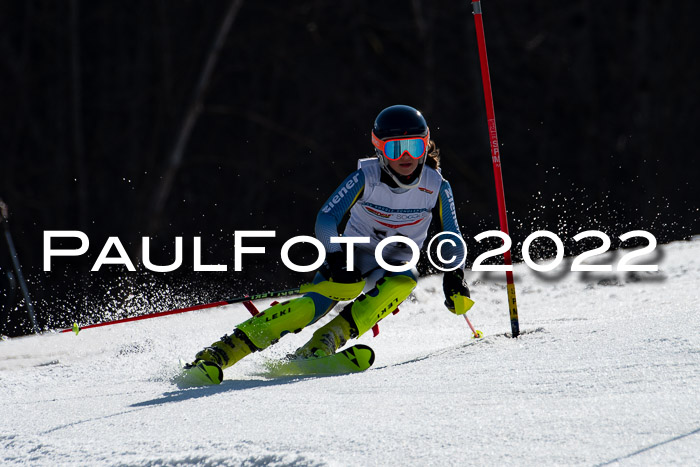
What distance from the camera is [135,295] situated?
6945mm

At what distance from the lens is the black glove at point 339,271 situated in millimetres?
3857

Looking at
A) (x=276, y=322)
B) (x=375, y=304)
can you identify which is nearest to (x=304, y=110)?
(x=375, y=304)

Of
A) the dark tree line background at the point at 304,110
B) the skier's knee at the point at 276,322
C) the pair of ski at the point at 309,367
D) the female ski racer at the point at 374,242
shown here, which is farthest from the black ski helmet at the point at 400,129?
the dark tree line background at the point at 304,110

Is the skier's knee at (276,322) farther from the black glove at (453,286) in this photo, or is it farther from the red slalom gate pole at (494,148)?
the red slalom gate pole at (494,148)

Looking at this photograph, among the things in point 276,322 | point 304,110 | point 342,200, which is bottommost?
point 276,322

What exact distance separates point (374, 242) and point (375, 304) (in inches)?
17.1

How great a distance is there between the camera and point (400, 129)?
3955mm

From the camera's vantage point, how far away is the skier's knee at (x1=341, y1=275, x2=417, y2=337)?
3.92m

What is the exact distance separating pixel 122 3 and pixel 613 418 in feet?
52.9

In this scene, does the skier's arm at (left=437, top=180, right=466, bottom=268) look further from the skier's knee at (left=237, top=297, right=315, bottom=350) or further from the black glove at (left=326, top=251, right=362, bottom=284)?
the skier's knee at (left=237, top=297, right=315, bottom=350)

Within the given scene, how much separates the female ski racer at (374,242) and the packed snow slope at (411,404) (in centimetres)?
24

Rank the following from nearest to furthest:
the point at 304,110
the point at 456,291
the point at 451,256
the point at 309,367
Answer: the point at 309,367 → the point at 456,291 → the point at 451,256 → the point at 304,110

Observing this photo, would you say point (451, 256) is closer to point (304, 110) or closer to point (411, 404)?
point (411, 404)

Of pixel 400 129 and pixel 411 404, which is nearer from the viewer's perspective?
pixel 411 404
